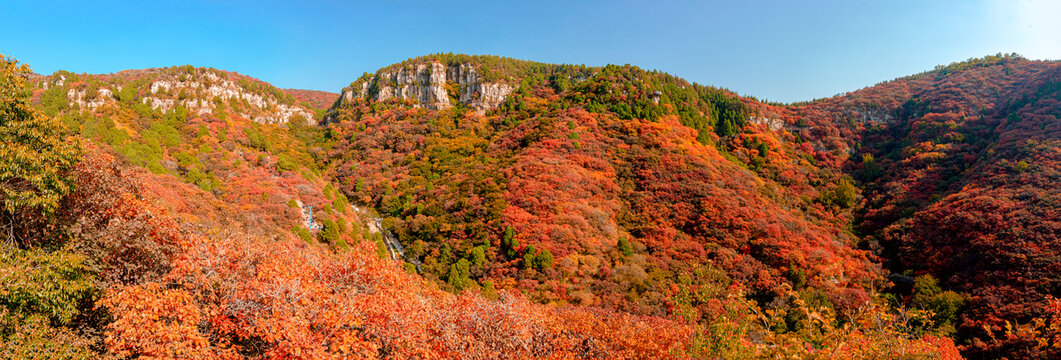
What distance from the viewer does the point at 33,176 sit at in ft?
38.4

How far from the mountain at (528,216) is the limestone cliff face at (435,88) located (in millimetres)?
681

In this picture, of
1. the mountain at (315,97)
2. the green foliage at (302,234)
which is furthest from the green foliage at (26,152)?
the mountain at (315,97)

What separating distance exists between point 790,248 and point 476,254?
3152 centimetres

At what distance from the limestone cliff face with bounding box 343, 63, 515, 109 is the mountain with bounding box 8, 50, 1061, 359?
26.8 inches

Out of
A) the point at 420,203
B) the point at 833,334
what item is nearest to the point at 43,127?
the point at 833,334

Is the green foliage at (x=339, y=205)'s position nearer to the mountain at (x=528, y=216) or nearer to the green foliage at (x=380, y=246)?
the mountain at (x=528, y=216)

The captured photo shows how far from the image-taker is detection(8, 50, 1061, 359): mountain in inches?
435

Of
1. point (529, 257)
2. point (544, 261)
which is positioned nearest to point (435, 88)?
point (529, 257)

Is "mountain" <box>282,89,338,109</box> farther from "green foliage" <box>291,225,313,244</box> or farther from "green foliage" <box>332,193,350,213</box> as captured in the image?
"green foliage" <box>291,225,313,244</box>

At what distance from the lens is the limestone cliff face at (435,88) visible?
9475 cm

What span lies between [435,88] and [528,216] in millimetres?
62046

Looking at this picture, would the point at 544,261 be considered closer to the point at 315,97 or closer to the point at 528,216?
the point at 528,216

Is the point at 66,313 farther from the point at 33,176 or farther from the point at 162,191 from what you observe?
the point at 162,191

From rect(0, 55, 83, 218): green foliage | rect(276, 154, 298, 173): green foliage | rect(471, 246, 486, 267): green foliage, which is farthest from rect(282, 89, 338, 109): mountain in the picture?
rect(0, 55, 83, 218): green foliage
